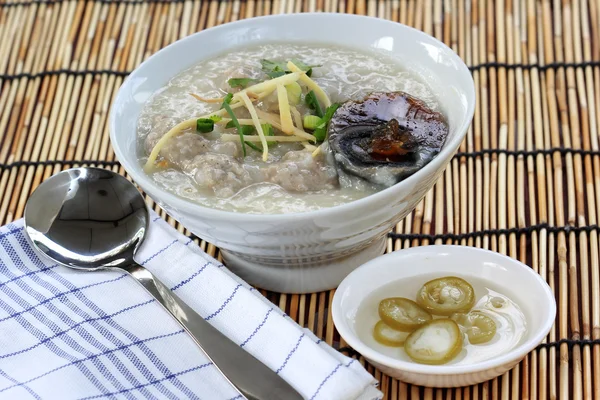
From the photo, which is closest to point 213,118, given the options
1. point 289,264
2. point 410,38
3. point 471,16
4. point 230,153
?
point 230,153

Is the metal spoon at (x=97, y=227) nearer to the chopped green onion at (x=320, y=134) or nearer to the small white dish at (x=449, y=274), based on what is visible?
the small white dish at (x=449, y=274)

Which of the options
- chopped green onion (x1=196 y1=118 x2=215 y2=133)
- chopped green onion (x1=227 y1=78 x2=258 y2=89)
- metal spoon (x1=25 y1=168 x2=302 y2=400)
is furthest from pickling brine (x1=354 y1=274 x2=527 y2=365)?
chopped green onion (x1=227 y1=78 x2=258 y2=89)

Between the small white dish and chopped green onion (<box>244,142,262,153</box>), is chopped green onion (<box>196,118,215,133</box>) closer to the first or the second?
chopped green onion (<box>244,142,262,153</box>)

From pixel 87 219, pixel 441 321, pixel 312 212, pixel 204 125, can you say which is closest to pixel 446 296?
pixel 441 321

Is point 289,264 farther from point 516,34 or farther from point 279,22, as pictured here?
point 516,34

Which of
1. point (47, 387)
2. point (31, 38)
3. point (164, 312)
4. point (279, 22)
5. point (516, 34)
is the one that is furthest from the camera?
point (31, 38)

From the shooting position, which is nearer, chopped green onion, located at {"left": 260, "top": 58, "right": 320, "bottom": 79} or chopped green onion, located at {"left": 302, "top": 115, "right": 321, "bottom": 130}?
chopped green onion, located at {"left": 302, "top": 115, "right": 321, "bottom": 130}

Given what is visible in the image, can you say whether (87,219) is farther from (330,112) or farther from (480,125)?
(480,125)
